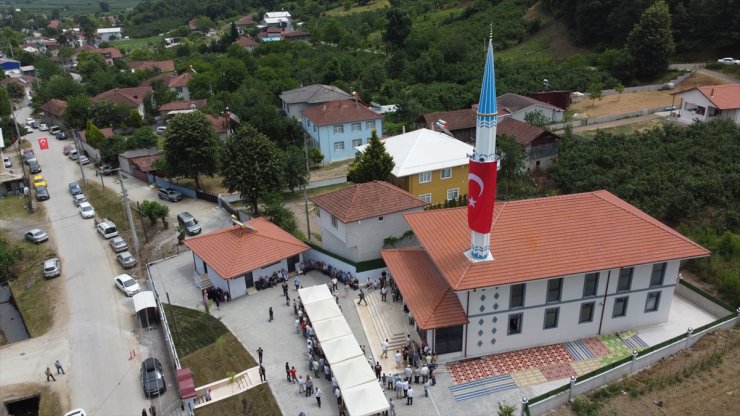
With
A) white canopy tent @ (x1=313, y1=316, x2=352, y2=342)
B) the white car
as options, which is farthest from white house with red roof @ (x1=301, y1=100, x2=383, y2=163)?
white canopy tent @ (x1=313, y1=316, x2=352, y2=342)

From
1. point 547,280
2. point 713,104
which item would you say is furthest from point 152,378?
point 713,104

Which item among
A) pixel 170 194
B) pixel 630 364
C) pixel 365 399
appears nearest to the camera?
pixel 365 399

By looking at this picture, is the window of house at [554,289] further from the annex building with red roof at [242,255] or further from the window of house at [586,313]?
the annex building with red roof at [242,255]

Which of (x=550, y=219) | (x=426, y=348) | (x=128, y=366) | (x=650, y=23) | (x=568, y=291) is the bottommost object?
(x=128, y=366)

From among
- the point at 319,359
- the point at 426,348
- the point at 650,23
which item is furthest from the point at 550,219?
the point at 650,23

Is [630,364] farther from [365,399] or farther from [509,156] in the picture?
[509,156]

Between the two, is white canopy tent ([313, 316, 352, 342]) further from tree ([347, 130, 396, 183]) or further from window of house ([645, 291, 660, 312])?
tree ([347, 130, 396, 183])

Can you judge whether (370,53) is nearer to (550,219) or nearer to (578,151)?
(578,151)
